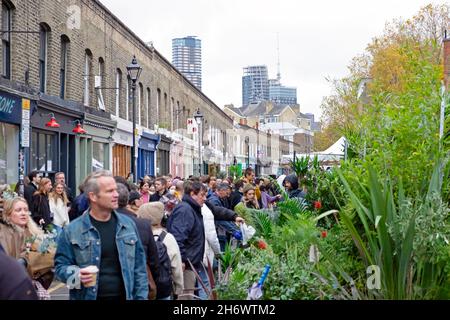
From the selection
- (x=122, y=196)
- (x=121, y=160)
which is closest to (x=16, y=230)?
(x=122, y=196)

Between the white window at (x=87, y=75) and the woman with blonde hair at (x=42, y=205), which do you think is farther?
the white window at (x=87, y=75)

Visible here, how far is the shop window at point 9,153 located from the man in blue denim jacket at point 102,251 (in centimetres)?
1394

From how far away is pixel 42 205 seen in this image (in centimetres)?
1384

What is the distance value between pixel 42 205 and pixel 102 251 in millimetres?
8721

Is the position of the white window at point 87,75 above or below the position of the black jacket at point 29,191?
above

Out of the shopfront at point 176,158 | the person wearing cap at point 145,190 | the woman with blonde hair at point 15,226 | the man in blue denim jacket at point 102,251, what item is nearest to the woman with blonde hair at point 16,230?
the woman with blonde hair at point 15,226

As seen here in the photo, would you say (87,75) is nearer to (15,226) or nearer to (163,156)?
(163,156)

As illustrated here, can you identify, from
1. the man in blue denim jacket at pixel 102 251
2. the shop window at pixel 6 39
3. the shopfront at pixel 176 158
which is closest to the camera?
the man in blue denim jacket at pixel 102 251

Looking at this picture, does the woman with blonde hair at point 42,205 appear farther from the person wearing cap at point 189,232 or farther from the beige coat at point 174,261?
the beige coat at point 174,261

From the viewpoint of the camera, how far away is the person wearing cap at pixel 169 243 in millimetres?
7465

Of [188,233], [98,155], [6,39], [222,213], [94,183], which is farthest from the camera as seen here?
[98,155]

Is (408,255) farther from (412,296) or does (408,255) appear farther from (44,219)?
(44,219)

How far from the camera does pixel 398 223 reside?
6.66m

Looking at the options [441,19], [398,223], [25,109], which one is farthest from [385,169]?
[441,19]
